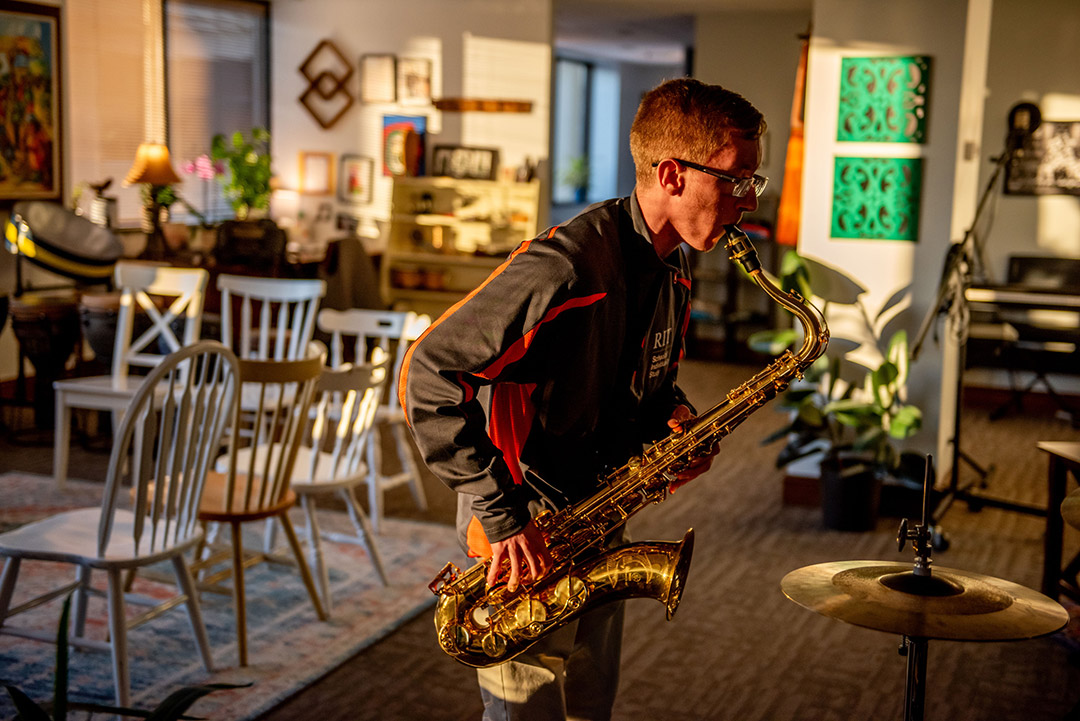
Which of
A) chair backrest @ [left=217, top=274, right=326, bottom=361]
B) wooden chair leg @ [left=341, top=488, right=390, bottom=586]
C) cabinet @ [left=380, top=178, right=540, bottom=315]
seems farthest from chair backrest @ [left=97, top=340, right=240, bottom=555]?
cabinet @ [left=380, top=178, right=540, bottom=315]

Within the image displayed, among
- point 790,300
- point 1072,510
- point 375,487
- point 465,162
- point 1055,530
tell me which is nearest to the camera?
point 790,300

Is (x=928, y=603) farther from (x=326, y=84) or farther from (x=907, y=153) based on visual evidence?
(x=326, y=84)

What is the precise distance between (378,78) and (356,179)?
0.78m

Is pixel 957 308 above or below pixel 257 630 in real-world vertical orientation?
above

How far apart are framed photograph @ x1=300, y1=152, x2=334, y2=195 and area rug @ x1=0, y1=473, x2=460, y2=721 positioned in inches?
183

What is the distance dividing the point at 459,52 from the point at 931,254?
443 centimetres

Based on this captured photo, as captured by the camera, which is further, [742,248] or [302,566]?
[302,566]

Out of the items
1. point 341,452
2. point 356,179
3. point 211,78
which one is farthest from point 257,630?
point 211,78

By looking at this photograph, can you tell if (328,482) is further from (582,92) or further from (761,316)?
(582,92)

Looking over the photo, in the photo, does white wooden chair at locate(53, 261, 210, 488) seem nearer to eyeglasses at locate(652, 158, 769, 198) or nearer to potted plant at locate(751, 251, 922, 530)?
potted plant at locate(751, 251, 922, 530)

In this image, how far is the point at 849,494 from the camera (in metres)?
4.36

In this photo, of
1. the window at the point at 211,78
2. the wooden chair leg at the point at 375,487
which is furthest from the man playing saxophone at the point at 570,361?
the window at the point at 211,78

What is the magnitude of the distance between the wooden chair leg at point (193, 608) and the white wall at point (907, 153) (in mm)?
2923

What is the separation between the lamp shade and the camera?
6.64 m
